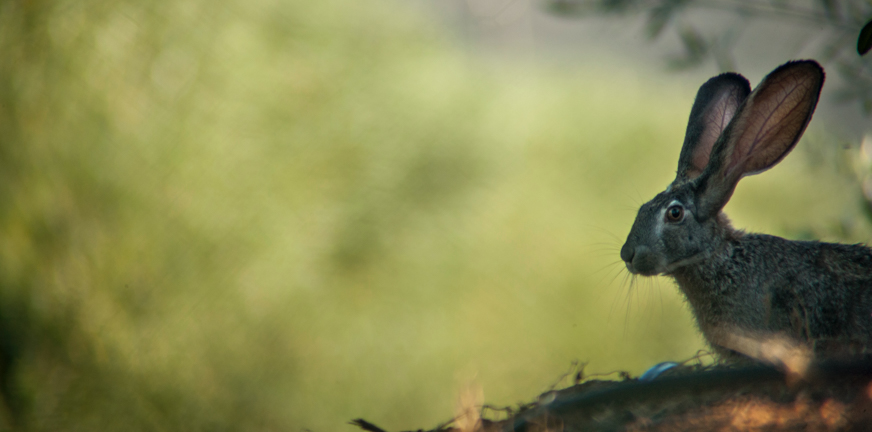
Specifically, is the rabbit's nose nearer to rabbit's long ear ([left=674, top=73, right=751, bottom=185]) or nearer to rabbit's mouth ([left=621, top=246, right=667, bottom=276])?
rabbit's mouth ([left=621, top=246, right=667, bottom=276])

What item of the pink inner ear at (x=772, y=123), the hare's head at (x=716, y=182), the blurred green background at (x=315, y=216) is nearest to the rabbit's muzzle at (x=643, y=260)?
the hare's head at (x=716, y=182)

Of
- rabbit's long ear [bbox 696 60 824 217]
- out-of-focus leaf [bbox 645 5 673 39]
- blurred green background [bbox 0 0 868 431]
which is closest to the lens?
rabbit's long ear [bbox 696 60 824 217]

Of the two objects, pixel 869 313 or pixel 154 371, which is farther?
pixel 154 371

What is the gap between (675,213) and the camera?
0.63 metres

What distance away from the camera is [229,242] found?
1.17 metres

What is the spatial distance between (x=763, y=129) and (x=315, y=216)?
2.79 ft

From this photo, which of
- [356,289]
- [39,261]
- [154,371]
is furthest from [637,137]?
[39,261]

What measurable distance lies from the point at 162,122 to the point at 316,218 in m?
0.36

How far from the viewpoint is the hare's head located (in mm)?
569

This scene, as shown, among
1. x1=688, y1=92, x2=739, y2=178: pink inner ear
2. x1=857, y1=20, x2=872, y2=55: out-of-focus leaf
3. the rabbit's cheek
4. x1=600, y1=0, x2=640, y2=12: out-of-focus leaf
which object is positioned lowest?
the rabbit's cheek

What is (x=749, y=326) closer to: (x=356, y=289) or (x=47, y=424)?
(x=356, y=289)

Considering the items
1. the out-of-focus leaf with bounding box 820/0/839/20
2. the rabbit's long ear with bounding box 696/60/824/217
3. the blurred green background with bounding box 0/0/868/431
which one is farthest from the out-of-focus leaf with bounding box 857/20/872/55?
the blurred green background with bounding box 0/0/868/431

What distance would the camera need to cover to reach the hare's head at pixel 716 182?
0.57 m

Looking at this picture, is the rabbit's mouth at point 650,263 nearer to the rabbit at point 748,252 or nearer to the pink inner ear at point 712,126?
the rabbit at point 748,252
